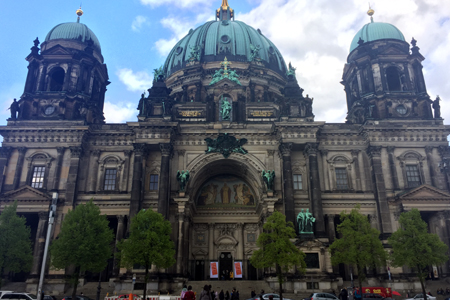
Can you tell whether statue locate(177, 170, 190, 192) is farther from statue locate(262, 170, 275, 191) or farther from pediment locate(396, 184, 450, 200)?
pediment locate(396, 184, 450, 200)

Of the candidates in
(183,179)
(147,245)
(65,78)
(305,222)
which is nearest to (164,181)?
(183,179)

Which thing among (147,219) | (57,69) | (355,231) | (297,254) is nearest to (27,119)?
(57,69)

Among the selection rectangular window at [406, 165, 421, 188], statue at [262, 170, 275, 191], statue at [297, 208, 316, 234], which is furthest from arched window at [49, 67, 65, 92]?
rectangular window at [406, 165, 421, 188]

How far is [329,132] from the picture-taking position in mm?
40688

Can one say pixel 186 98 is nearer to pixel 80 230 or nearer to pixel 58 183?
pixel 58 183

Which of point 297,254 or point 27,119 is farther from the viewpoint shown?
point 27,119

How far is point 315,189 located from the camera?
37188 millimetres

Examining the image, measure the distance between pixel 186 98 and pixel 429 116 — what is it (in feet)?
94.1

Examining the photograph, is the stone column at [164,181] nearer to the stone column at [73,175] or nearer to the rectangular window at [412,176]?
the stone column at [73,175]

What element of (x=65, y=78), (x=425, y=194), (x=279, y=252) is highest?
(x=65, y=78)

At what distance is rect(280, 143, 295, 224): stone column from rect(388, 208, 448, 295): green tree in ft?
29.8

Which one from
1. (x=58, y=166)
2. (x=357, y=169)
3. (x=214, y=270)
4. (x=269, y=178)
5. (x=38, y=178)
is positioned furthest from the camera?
(x=357, y=169)

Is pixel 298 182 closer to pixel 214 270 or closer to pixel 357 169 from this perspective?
pixel 357 169

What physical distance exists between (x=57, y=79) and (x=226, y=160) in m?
22.0
